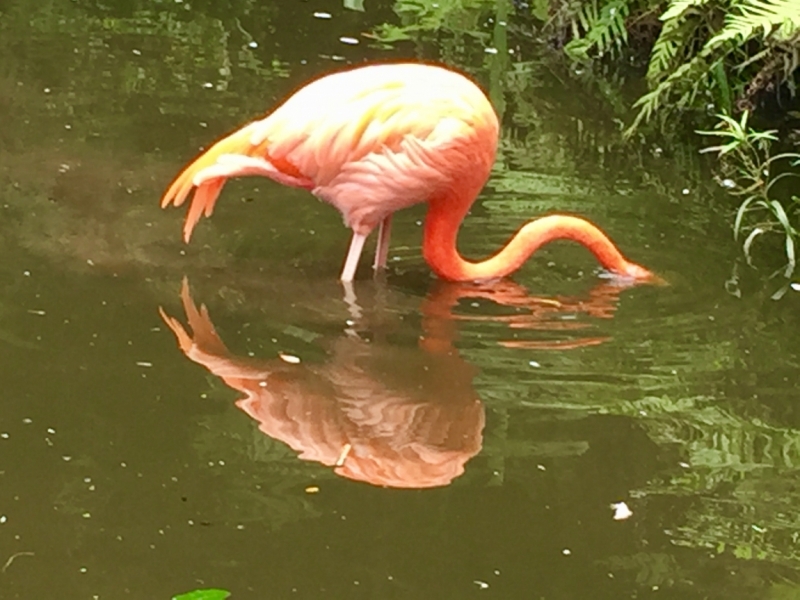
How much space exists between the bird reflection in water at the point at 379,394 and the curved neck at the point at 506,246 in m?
0.13

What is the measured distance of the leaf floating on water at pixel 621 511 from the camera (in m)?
2.72

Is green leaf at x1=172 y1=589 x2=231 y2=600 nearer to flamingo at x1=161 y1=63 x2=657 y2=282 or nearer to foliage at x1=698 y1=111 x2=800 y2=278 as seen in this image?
flamingo at x1=161 y1=63 x2=657 y2=282

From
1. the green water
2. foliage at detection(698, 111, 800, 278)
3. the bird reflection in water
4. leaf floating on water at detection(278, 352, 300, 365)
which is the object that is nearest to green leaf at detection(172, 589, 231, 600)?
the green water

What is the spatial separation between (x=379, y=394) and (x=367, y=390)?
3 cm

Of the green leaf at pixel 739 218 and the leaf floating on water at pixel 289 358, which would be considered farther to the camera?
the green leaf at pixel 739 218

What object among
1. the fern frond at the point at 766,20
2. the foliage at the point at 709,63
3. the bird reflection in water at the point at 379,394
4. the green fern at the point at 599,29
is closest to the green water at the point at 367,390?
the bird reflection in water at the point at 379,394

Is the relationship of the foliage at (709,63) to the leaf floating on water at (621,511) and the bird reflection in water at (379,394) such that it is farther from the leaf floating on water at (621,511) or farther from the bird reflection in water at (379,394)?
the leaf floating on water at (621,511)

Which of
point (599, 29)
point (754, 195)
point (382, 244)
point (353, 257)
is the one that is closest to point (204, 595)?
point (353, 257)

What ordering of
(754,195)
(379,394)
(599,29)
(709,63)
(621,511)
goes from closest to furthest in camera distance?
1. (621,511)
2. (379,394)
3. (754,195)
4. (709,63)
5. (599,29)

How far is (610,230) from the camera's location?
4.23 metres

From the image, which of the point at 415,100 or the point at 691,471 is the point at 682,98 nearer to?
the point at 415,100

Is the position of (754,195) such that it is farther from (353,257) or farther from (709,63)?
(353,257)

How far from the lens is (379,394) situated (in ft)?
10.4

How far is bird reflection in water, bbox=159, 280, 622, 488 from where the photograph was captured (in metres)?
2.88
